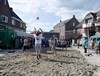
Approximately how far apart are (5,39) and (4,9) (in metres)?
13.3

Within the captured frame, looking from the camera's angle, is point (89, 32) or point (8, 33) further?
point (89, 32)

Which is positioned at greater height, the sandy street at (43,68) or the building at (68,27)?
the building at (68,27)

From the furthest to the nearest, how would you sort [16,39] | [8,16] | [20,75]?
[8,16], [16,39], [20,75]

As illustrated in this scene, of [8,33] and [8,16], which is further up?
[8,16]

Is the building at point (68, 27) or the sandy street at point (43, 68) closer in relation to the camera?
the sandy street at point (43, 68)

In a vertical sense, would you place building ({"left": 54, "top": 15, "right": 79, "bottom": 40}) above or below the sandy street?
above

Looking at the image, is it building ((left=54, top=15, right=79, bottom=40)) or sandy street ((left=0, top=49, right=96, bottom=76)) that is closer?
sandy street ((left=0, top=49, right=96, bottom=76))

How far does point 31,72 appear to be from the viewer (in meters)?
9.56

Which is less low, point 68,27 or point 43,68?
point 68,27

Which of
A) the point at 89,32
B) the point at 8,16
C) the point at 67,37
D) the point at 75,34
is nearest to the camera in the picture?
the point at 8,16

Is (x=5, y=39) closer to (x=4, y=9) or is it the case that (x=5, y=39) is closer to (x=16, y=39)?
(x=16, y=39)

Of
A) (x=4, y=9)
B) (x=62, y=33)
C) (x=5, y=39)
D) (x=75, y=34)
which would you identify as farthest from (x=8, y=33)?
(x=62, y=33)

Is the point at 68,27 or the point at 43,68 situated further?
the point at 68,27

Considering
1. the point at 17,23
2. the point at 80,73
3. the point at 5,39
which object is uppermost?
the point at 17,23
